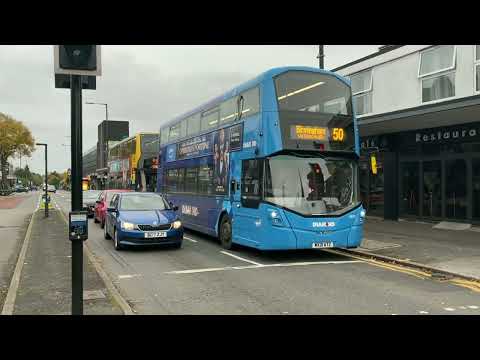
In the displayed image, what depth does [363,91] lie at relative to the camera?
19.6 meters

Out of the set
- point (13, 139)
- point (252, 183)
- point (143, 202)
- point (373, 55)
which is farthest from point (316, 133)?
point (13, 139)

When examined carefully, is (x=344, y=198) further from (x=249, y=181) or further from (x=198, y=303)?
(x=198, y=303)

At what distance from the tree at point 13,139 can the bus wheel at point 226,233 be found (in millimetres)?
66980

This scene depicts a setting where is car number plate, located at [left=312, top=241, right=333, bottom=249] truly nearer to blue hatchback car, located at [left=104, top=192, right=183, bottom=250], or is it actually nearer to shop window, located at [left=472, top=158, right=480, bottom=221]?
blue hatchback car, located at [left=104, top=192, right=183, bottom=250]

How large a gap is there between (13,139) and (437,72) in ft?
224

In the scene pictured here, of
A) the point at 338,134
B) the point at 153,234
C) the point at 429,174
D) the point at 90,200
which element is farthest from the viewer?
the point at 90,200

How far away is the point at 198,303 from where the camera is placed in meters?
6.83

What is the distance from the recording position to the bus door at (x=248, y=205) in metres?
10.6

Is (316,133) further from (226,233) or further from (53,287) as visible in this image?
(53,287)

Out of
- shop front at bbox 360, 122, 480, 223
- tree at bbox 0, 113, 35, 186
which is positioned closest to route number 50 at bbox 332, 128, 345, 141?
shop front at bbox 360, 122, 480, 223

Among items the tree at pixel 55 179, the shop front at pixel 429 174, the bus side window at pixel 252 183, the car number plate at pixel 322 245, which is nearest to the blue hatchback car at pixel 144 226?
the bus side window at pixel 252 183

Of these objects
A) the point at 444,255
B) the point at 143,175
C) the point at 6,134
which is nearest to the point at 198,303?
the point at 444,255

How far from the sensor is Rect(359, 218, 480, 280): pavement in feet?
32.3

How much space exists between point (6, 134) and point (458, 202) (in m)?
68.5
